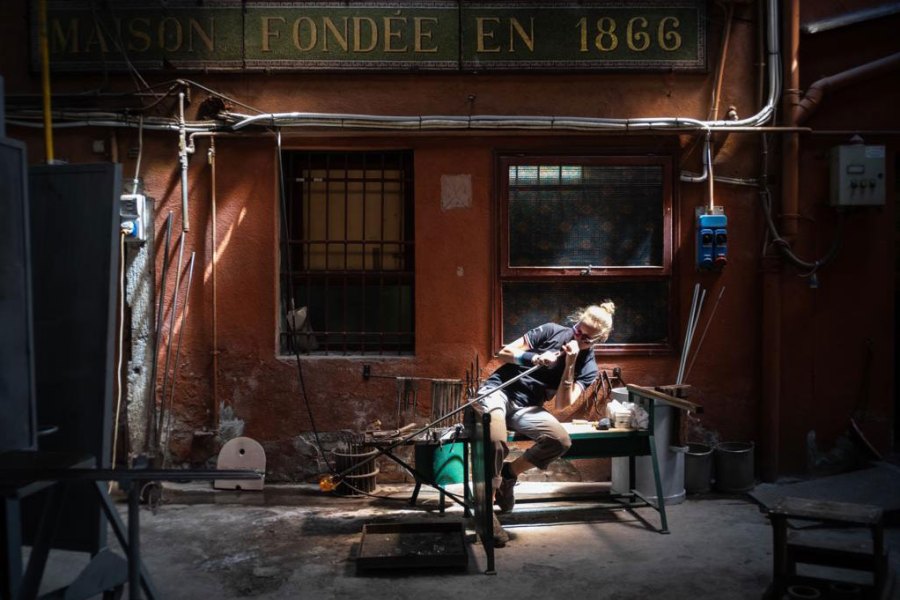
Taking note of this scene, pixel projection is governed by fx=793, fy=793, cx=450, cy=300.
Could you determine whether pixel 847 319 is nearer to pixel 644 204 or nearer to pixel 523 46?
pixel 644 204

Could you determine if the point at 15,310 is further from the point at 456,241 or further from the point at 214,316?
the point at 456,241

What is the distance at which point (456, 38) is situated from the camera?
23.9ft

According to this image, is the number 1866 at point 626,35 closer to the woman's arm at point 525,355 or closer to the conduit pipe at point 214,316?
the woman's arm at point 525,355

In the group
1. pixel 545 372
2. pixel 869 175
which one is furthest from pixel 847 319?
pixel 545 372

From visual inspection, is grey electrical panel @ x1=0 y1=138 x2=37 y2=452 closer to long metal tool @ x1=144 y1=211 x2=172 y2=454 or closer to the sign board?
long metal tool @ x1=144 y1=211 x2=172 y2=454

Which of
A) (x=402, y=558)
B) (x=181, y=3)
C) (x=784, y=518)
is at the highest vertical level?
(x=181, y=3)

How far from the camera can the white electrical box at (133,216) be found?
23.3 feet

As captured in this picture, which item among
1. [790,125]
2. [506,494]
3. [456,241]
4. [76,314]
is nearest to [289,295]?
[456,241]

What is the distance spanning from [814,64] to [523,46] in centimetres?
272

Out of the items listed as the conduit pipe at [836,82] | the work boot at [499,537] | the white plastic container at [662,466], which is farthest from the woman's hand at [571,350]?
the conduit pipe at [836,82]

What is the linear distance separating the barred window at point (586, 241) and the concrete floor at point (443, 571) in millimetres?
1664

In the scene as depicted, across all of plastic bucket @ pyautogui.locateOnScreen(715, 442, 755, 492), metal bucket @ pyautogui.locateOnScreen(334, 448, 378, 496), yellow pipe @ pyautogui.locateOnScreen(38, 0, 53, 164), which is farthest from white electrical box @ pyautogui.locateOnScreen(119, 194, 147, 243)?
plastic bucket @ pyautogui.locateOnScreen(715, 442, 755, 492)

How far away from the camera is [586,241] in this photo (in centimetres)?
741

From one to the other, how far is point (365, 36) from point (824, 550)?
557cm
